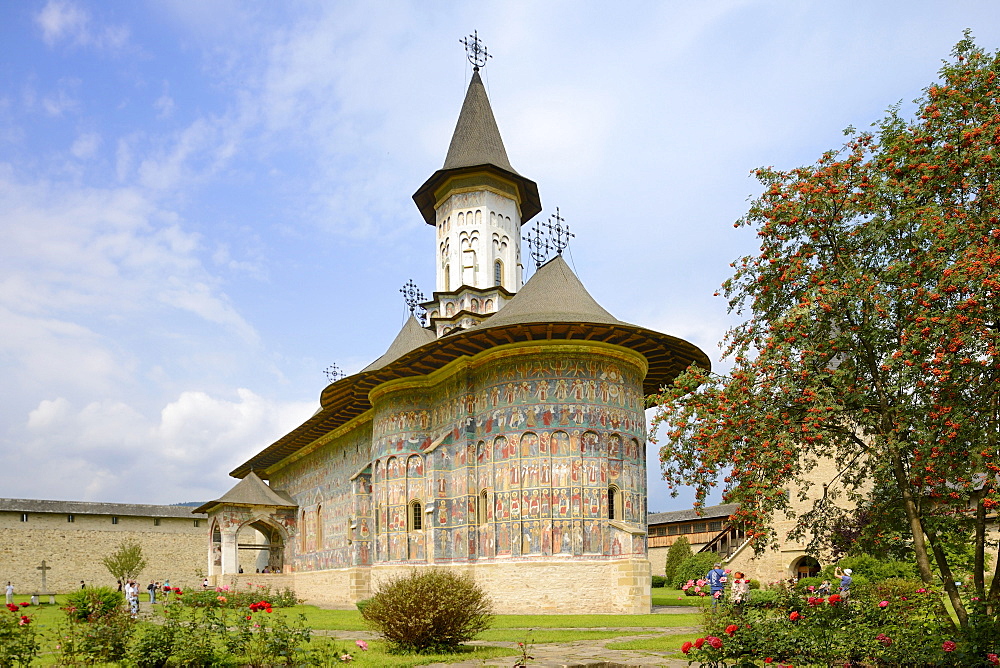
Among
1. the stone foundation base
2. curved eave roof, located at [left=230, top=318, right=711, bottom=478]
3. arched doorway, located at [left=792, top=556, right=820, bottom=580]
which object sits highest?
curved eave roof, located at [left=230, top=318, right=711, bottom=478]

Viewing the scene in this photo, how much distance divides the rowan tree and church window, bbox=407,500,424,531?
15.4 metres

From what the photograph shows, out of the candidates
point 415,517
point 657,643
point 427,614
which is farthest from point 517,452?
point 427,614

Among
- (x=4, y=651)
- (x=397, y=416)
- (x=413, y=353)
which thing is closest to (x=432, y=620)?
(x=4, y=651)

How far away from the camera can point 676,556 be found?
40000 mm

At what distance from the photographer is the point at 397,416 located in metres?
24.8

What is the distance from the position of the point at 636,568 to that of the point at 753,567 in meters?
14.0

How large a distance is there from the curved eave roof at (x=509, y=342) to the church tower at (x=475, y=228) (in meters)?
5.10

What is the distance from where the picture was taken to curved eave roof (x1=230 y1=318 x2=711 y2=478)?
20.9 metres

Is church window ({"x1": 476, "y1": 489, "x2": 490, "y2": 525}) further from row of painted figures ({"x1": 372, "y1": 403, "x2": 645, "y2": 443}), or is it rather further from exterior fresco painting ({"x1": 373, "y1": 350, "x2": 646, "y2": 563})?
row of painted figures ({"x1": 372, "y1": 403, "x2": 645, "y2": 443})

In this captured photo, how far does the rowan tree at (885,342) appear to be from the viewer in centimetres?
730

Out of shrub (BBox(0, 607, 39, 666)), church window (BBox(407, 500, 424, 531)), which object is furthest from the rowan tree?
church window (BBox(407, 500, 424, 531))

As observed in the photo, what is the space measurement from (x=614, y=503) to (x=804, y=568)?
14.3m

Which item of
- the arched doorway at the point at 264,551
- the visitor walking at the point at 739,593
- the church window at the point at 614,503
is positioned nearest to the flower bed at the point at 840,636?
the visitor walking at the point at 739,593

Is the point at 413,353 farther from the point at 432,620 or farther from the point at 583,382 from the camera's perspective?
the point at 432,620
